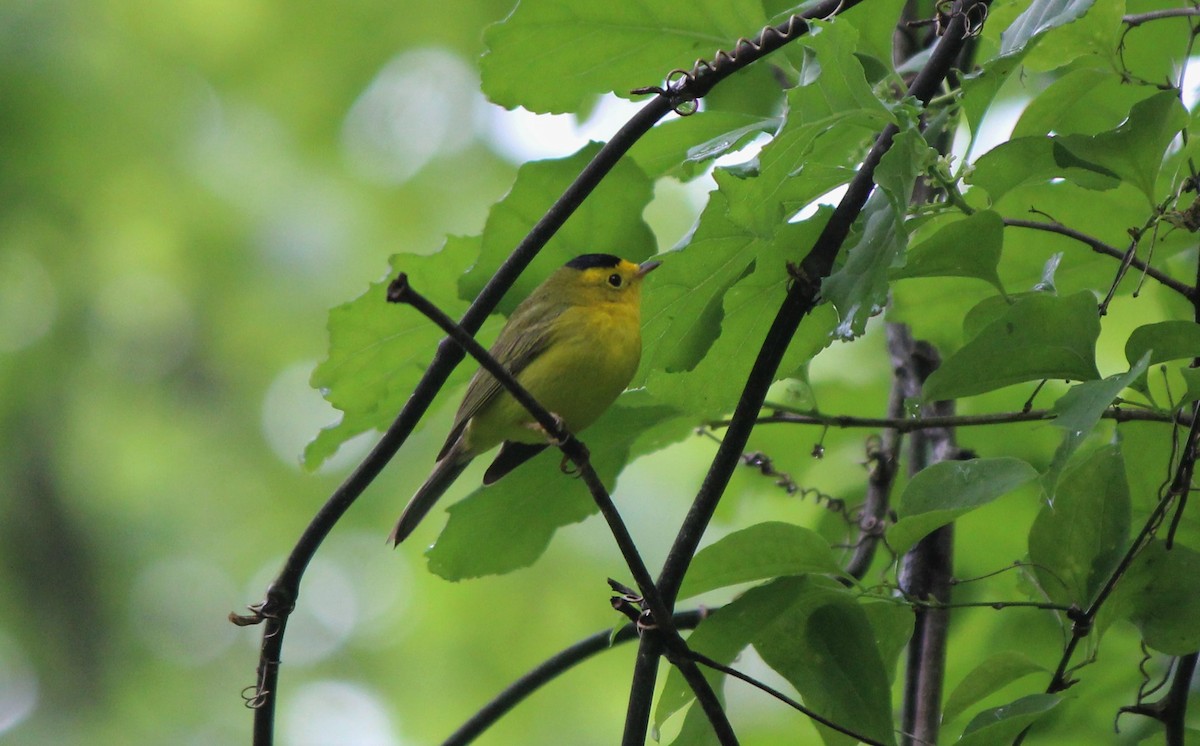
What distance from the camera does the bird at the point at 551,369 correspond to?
2.97 metres

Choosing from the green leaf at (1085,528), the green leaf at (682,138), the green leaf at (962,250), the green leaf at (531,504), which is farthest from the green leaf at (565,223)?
the green leaf at (1085,528)

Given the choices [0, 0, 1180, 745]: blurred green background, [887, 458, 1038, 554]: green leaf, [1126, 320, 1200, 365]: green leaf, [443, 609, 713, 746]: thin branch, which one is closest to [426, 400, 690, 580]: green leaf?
[443, 609, 713, 746]: thin branch

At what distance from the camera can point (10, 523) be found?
8430 mm

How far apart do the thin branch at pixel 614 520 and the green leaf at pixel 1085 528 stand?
53cm

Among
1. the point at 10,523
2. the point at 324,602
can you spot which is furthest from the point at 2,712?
the point at 324,602

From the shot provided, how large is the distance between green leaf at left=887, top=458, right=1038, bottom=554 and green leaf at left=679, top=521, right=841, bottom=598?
153 mm

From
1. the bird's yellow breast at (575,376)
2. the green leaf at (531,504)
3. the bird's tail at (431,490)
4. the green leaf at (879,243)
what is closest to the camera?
the green leaf at (879,243)

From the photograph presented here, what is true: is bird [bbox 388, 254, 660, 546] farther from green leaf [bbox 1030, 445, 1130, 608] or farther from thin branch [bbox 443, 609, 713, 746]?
green leaf [bbox 1030, 445, 1130, 608]

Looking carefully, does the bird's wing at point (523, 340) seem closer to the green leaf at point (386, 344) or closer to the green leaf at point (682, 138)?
the green leaf at point (386, 344)

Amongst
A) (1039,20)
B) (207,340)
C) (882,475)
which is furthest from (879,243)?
(207,340)

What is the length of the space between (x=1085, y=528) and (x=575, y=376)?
5.16ft

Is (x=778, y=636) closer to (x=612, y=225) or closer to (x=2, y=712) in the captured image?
(x=612, y=225)

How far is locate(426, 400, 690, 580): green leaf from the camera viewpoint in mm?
2303

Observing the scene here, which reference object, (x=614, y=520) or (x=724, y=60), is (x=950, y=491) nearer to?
(x=614, y=520)
